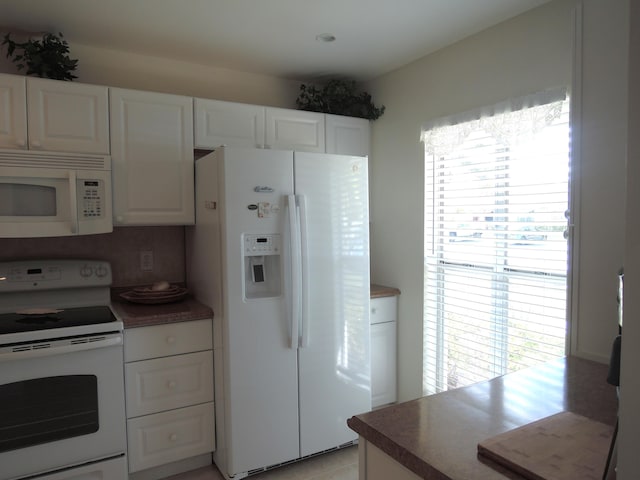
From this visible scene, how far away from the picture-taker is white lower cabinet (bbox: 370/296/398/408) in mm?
3033

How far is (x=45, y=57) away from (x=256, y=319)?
5.75 feet

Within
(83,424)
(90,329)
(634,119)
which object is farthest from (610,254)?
(83,424)

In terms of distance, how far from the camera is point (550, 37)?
212 cm

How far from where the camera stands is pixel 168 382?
7.74ft

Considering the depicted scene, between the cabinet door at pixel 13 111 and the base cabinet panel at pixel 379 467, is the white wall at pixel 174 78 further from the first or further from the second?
the base cabinet panel at pixel 379 467

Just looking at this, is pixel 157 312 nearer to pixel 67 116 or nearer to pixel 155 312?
pixel 155 312

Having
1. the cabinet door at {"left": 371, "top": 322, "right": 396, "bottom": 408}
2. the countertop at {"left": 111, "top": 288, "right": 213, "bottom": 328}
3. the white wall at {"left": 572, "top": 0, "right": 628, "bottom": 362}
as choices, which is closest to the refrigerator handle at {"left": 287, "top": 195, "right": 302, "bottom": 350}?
the countertop at {"left": 111, "top": 288, "right": 213, "bottom": 328}

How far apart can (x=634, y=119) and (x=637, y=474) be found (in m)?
0.47

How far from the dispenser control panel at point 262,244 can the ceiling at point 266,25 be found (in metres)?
1.13

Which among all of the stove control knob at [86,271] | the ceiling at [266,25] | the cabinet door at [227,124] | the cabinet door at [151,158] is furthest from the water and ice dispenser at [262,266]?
the ceiling at [266,25]

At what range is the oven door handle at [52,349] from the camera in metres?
1.92

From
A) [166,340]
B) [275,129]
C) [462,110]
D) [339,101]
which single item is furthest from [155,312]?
[462,110]

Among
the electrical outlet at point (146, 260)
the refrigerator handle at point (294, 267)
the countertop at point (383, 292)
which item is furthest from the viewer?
the countertop at point (383, 292)

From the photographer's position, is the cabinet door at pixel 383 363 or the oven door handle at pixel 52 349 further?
the cabinet door at pixel 383 363
